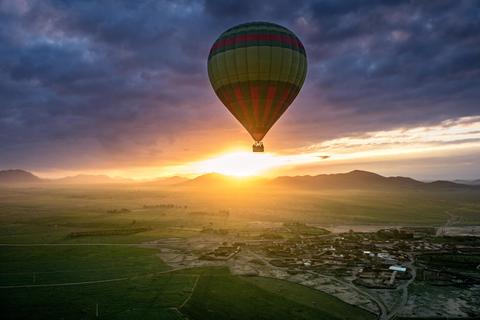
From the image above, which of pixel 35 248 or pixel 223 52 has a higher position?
pixel 223 52

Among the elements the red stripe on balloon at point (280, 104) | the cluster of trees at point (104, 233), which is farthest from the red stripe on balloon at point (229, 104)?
the cluster of trees at point (104, 233)

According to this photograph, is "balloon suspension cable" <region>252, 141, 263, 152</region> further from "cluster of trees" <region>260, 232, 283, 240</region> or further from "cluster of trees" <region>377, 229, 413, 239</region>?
"cluster of trees" <region>377, 229, 413, 239</region>

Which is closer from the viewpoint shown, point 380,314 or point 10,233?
point 380,314

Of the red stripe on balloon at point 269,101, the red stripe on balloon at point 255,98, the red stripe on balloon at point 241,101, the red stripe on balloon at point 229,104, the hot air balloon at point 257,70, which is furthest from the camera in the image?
the red stripe on balloon at point 229,104

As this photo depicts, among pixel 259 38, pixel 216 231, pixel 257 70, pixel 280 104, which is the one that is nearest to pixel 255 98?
pixel 257 70

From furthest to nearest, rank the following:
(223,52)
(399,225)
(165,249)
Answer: (399,225) → (165,249) → (223,52)

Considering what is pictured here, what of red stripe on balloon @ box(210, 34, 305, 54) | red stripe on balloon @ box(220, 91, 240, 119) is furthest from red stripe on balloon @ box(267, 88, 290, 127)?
red stripe on balloon @ box(210, 34, 305, 54)

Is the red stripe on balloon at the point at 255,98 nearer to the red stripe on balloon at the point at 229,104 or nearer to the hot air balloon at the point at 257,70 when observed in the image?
the hot air balloon at the point at 257,70

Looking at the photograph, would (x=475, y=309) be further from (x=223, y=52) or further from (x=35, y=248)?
(x=35, y=248)

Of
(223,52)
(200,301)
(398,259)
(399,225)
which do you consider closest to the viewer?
(200,301)

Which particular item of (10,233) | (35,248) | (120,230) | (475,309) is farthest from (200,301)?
(10,233)
